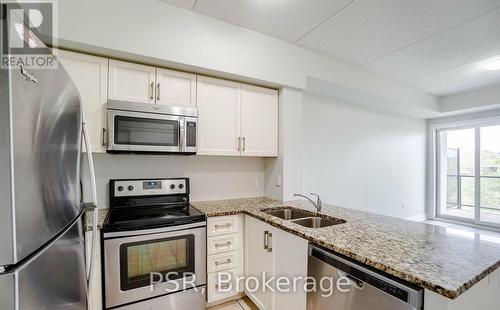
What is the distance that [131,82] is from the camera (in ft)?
6.20

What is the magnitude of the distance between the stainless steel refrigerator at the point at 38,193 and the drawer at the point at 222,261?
101 cm

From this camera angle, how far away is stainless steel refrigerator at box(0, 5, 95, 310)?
0.60 meters

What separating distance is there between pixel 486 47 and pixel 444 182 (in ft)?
11.5

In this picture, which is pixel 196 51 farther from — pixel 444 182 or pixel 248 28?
pixel 444 182

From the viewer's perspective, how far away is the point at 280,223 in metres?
1.64

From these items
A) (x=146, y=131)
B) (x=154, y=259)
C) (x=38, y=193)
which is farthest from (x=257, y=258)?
(x=38, y=193)

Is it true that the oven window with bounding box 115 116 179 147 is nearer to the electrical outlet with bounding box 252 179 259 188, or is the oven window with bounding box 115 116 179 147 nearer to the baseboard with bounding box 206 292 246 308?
→ the electrical outlet with bounding box 252 179 259 188

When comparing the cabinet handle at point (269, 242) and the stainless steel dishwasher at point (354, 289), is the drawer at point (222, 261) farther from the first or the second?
the stainless steel dishwasher at point (354, 289)

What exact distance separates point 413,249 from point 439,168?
5.00 m

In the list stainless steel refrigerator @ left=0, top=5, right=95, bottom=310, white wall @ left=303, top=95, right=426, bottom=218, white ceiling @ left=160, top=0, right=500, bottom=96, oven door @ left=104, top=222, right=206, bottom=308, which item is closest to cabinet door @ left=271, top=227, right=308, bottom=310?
oven door @ left=104, top=222, right=206, bottom=308

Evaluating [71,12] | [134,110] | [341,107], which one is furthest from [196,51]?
[341,107]

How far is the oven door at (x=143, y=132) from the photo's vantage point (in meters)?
1.78

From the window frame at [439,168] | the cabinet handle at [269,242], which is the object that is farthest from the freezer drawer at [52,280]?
the window frame at [439,168]

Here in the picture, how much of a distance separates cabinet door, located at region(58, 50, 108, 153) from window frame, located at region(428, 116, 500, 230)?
6048mm
